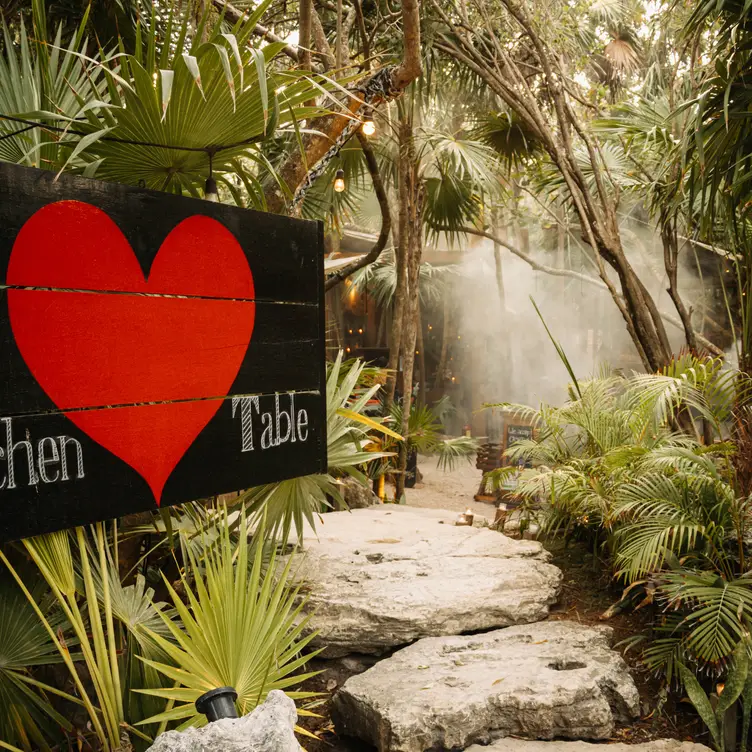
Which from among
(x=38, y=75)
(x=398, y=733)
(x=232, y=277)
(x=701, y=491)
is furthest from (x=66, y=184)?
(x=701, y=491)

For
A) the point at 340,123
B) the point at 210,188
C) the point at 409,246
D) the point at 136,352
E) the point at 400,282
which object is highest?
the point at 340,123

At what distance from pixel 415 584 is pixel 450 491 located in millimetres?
6684

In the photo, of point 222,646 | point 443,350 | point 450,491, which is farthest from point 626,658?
point 443,350

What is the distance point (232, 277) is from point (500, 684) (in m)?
1.97

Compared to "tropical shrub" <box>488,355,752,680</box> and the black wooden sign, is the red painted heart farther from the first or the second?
"tropical shrub" <box>488,355,752,680</box>

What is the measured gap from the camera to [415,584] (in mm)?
3508

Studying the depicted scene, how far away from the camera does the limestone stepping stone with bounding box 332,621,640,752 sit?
2625mm

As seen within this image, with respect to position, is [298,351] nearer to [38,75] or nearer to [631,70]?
[38,75]

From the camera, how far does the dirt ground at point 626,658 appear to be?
116 inches

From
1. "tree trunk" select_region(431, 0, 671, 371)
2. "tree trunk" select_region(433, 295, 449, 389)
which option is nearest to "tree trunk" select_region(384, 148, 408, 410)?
"tree trunk" select_region(431, 0, 671, 371)

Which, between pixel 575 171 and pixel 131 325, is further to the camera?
pixel 575 171

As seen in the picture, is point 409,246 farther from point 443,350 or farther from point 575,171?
point 443,350

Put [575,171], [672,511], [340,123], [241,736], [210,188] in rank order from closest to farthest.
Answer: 1. [241,736]
2. [210,188]
3. [672,511]
4. [340,123]
5. [575,171]

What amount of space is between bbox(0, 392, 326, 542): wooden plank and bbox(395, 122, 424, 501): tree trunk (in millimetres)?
4614
